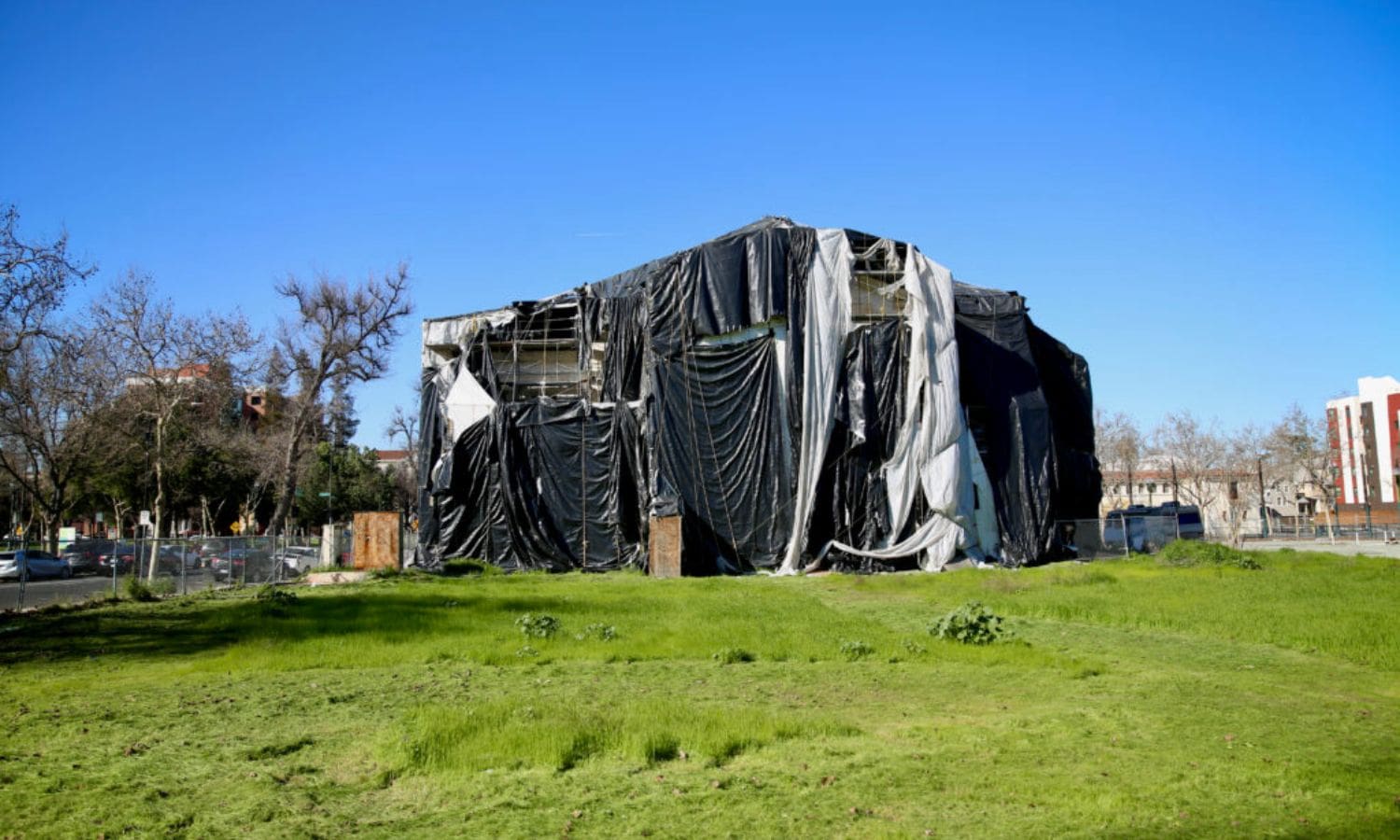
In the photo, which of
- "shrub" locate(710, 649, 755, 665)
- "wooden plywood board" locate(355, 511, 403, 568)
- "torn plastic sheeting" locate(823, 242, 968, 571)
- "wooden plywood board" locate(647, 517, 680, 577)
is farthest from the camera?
"wooden plywood board" locate(355, 511, 403, 568)

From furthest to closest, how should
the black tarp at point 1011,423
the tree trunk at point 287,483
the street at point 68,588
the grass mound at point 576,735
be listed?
1. the tree trunk at point 287,483
2. the black tarp at point 1011,423
3. the street at point 68,588
4. the grass mound at point 576,735

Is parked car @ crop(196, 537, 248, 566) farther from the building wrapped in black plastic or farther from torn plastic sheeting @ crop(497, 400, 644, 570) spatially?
torn plastic sheeting @ crop(497, 400, 644, 570)

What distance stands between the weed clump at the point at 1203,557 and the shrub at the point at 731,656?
18.5 m

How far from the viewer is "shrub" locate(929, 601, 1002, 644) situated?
45.6ft

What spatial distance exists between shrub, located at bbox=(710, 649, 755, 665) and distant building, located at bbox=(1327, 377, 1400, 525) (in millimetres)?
84354

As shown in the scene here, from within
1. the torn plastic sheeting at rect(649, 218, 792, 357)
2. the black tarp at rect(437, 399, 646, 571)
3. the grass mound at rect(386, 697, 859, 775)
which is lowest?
the grass mound at rect(386, 697, 859, 775)

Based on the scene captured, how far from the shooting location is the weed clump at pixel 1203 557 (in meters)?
26.2

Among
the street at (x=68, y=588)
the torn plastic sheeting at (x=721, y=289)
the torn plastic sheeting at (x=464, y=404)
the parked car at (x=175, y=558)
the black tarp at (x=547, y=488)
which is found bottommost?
the street at (x=68, y=588)

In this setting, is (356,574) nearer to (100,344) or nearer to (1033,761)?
(100,344)

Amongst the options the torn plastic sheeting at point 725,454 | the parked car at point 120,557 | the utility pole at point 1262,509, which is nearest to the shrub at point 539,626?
the parked car at point 120,557

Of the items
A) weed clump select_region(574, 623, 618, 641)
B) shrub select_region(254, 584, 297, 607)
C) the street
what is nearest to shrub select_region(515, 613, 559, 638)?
weed clump select_region(574, 623, 618, 641)

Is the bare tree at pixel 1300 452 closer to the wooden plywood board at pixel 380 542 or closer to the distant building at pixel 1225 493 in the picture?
the distant building at pixel 1225 493

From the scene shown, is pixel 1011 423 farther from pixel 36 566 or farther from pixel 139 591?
pixel 36 566

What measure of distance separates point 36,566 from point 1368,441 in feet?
341
